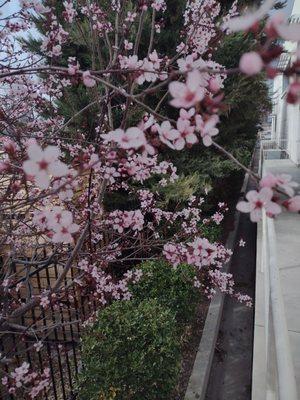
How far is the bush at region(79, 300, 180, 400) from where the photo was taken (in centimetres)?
270

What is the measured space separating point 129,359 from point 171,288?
3.80ft

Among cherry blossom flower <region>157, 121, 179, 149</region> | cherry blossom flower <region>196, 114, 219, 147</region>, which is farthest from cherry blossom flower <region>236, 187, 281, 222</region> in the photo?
cherry blossom flower <region>157, 121, 179, 149</region>

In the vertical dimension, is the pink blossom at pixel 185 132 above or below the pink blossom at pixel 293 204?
above

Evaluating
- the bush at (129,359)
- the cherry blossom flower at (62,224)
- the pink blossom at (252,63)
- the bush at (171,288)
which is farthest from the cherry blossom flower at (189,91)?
the bush at (171,288)

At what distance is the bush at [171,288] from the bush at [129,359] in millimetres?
730

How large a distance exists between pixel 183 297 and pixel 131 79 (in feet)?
8.75

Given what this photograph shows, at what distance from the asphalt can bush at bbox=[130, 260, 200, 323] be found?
698 millimetres

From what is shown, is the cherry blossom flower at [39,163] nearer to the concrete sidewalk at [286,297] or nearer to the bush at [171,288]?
the concrete sidewalk at [286,297]

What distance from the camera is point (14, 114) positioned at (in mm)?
4059

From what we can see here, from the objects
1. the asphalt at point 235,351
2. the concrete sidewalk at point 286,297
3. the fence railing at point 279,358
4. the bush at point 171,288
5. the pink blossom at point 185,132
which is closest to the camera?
the pink blossom at point 185,132

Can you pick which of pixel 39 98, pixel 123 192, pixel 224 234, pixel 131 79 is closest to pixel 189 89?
pixel 131 79

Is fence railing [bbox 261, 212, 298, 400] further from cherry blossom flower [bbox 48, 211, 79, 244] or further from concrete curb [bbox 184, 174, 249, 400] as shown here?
concrete curb [bbox 184, 174, 249, 400]

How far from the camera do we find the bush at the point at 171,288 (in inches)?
147

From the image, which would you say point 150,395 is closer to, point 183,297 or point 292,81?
point 183,297
